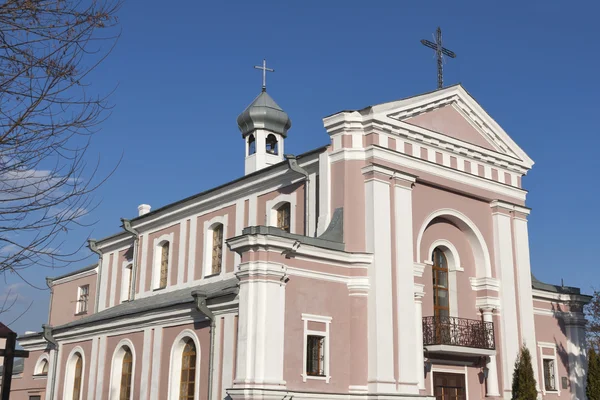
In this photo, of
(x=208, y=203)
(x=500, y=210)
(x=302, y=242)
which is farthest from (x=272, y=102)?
(x=302, y=242)

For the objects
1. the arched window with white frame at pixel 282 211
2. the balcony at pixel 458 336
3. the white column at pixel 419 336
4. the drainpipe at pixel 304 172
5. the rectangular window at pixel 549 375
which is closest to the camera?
the white column at pixel 419 336

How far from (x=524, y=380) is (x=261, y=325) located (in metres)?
6.94

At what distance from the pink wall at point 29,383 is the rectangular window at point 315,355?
1360 cm

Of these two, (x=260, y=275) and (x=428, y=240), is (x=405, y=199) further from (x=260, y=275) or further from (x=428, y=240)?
(x=260, y=275)

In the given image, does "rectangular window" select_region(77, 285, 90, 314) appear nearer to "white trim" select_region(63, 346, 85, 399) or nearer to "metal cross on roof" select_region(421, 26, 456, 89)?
"white trim" select_region(63, 346, 85, 399)

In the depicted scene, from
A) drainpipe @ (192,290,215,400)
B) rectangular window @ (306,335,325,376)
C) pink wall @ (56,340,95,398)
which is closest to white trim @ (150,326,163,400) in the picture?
drainpipe @ (192,290,215,400)

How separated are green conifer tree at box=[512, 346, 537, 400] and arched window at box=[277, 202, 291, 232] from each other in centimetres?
715

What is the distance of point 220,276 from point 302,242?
6546 millimetres

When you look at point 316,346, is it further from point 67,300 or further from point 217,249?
point 67,300

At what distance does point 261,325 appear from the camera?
52.1ft

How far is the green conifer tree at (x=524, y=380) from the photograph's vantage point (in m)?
18.2

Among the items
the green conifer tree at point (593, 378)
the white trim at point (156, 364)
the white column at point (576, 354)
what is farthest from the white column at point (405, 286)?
the white column at point (576, 354)

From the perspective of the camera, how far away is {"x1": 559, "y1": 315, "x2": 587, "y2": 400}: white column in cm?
2250

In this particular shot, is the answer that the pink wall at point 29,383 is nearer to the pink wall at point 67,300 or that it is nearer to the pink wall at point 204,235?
the pink wall at point 67,300
